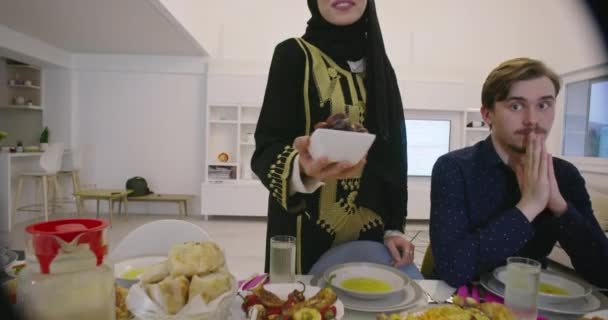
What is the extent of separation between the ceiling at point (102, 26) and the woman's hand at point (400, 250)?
303cm

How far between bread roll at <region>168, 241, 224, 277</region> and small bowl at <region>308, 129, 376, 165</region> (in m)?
0.28

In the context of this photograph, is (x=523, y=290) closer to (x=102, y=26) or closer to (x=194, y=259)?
(x=194, y=259)

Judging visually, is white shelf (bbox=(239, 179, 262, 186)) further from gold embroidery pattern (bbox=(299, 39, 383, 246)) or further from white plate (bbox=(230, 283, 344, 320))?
white plate (bbox=(230, 283, 344, 320))

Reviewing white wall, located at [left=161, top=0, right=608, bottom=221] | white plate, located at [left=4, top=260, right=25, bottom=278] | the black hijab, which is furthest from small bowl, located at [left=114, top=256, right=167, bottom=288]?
white wall, located at [left=161, top=0, right=608, bottom=221]

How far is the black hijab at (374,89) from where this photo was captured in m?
1.10

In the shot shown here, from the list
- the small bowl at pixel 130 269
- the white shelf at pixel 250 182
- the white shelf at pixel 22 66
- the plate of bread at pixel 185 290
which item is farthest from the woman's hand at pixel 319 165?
the white shelf at pixel 22 66

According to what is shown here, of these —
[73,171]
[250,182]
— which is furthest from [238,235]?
[73,171]

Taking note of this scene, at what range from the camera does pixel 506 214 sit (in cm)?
101

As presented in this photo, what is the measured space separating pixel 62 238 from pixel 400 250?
92 cm

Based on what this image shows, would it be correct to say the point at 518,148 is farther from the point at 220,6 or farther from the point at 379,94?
the point at 220,6

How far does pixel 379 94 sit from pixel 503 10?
13.7ft

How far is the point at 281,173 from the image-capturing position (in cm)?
92

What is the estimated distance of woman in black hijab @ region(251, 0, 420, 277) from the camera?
1.09 meters

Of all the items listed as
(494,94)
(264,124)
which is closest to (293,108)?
(264,124)
